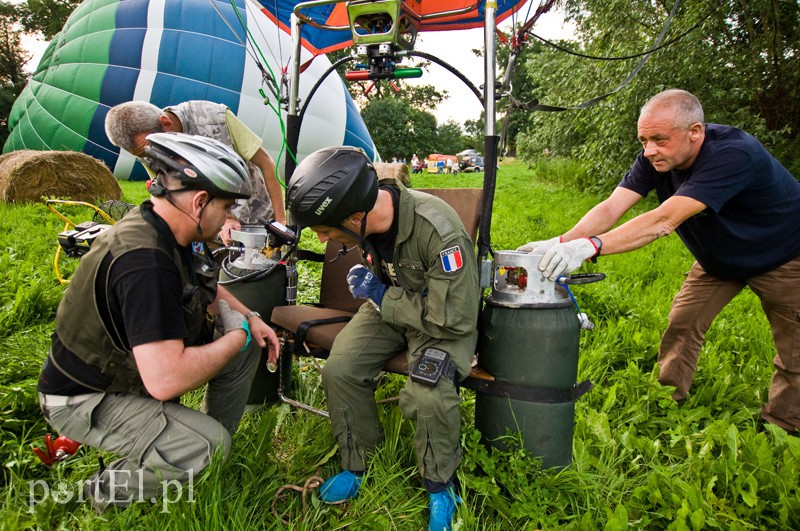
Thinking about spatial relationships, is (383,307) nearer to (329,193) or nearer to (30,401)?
(329,193)

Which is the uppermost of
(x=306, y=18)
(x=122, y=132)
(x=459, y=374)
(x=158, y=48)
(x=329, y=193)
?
(x=158, y=48)

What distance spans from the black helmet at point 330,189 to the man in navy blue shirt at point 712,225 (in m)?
0.89

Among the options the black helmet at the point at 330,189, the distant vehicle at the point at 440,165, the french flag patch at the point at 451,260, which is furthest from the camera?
the distant vehicle at the point at 440,165

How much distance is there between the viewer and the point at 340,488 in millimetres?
2541

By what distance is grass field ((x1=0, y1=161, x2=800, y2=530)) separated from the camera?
7.41 feet

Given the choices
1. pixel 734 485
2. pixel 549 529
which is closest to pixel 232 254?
pixel 549 529

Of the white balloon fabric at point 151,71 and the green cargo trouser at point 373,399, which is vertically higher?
the white balloon fabric at point 151,71

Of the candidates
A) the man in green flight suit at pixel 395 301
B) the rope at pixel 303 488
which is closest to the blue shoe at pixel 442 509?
the man in green flight suit at pixel 395 301

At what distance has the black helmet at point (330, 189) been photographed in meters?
2.23

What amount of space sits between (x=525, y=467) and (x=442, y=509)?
430 mm

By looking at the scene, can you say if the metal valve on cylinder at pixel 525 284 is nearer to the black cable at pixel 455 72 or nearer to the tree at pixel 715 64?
the black cable at pixel 455 72

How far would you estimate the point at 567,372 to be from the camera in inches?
95.7

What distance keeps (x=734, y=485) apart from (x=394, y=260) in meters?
1.89

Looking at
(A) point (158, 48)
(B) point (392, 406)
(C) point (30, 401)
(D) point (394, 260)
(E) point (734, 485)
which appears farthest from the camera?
(A) point (158, 48)
